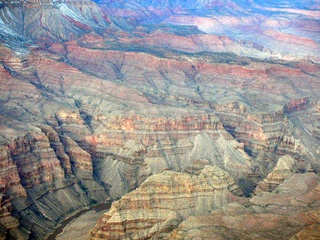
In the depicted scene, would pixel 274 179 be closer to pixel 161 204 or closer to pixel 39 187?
pixel 161 204

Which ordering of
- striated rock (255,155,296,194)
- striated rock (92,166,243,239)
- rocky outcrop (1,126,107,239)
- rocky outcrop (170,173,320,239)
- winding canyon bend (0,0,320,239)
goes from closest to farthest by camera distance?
1. rocky outcrop (170,173,320,239)
2. striated rock (92,166,243,239)
3. winding canyon bend (0,0,320,239)
4. rocky outcrop (1,126,107,239)
5. striated rock (255,155,296,194)

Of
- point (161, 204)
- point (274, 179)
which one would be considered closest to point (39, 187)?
point (161, 204)

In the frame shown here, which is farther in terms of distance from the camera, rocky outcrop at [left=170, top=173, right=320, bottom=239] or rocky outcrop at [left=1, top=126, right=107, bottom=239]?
rocky outcrop at [left=1, top=126, right=107, bottom=239]

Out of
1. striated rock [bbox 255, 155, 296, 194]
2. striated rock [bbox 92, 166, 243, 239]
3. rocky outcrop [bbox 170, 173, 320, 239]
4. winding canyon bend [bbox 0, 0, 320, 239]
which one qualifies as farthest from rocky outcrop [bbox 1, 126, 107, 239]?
rocky outcrop [bbox 170, 173, 320, 239]

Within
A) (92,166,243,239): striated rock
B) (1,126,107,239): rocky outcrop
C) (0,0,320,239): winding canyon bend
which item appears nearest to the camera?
(92,166,243,239): striated rock

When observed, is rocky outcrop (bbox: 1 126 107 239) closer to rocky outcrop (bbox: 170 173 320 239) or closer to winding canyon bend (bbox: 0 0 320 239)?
winding canyon bend (bbox: 0 0 320 239)
